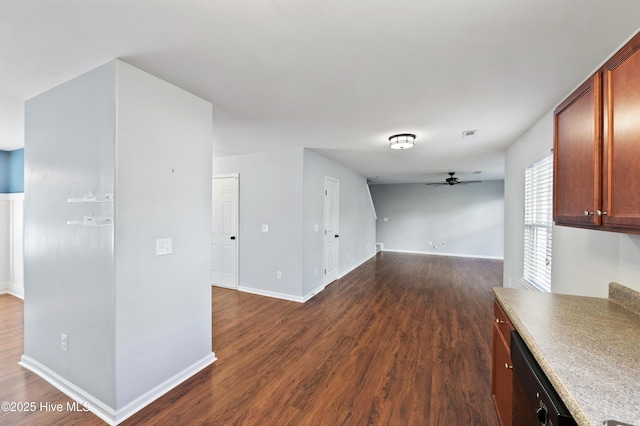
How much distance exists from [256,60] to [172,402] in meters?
2.59

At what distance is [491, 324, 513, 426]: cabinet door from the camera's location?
1461 millimetres

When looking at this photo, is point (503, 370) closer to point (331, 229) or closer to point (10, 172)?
point (331, 229)

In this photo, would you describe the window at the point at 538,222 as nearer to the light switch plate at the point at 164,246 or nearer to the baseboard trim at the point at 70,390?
the light switch plate at the point at 164,246

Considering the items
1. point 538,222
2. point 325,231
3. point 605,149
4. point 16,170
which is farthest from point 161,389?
point 16,170

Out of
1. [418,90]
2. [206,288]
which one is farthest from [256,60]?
[206,288]

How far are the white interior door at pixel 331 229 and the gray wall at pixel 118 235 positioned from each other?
113 inches

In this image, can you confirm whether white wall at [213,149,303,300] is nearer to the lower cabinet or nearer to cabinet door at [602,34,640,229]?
the lower cabinet

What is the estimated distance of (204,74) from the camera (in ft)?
6.28

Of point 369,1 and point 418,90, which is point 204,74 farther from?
point 418,90

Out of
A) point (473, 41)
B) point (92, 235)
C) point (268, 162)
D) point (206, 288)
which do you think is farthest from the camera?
point (268, 162)

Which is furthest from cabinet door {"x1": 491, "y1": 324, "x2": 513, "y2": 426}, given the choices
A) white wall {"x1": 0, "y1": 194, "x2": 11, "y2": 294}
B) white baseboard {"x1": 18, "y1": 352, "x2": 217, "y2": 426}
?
white wall {"x1": 0, "y1": 194, "x2": 11, "y2": 294}

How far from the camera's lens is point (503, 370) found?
159 centimetres

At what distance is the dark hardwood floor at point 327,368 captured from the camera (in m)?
1.83

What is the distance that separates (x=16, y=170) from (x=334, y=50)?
5831 mm
